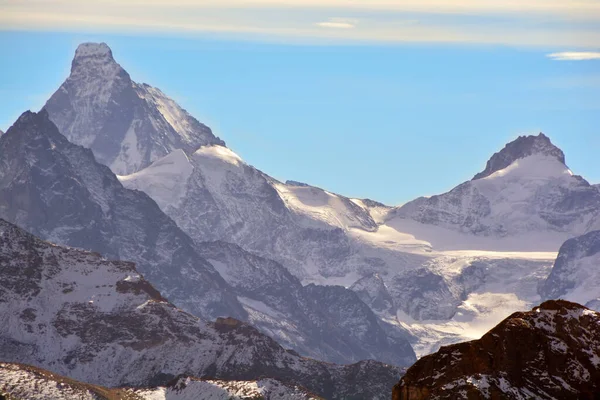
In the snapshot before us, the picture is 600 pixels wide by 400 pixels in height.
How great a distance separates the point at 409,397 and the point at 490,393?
8362 millimetres

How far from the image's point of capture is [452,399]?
19638 cm

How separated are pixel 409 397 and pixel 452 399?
4.53m

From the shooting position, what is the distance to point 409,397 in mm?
198250

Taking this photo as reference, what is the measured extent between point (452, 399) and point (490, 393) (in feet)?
17.6

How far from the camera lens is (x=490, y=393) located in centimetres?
19988
